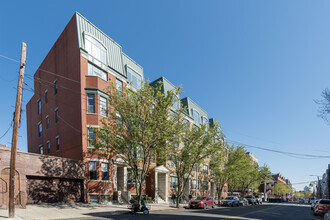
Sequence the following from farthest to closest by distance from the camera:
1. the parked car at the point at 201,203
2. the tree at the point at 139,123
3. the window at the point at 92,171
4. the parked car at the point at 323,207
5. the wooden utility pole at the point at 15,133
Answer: the parked car at the point at 201,203
the window at the point at 92,171
the parked car at the point at 323,207
the tree at the point at 139,123
the wooden utility pole at the point at 15,133

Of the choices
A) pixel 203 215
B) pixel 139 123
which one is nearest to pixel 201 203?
pixel 203 215

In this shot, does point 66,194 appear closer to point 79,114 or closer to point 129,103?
point 79,114

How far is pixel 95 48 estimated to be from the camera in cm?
2881

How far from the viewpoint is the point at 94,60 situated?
2827 cm

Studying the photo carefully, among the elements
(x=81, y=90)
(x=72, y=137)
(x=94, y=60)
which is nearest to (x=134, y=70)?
(x=94, y=60)

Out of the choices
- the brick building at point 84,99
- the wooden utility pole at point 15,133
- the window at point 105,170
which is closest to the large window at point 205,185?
the brick building at point 84,99

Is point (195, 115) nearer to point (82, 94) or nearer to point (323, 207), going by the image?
point (82, 94)

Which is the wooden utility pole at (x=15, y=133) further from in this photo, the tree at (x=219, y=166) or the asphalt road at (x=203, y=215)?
the tree at (x=219, y=166)

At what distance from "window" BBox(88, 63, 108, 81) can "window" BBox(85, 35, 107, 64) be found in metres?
1.33

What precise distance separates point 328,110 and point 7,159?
23272mm

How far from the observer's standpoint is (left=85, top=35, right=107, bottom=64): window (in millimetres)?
27859

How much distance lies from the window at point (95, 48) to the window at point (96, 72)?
52.5 inches

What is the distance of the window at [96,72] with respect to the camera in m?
27.7

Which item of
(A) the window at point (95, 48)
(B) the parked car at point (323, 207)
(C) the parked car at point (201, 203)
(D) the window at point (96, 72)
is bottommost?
(C) the parked car at point (201, 203)
